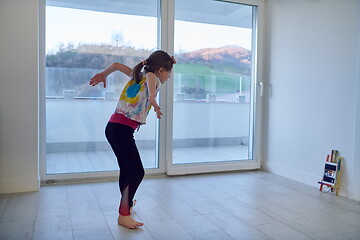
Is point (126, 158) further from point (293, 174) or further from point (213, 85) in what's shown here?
point (293, 174)

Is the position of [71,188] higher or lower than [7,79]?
lower

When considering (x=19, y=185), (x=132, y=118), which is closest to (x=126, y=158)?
(x=132, y=118)

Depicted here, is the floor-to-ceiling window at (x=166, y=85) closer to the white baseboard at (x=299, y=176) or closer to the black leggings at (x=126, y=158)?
the white baseboard at (x=299, y=176)

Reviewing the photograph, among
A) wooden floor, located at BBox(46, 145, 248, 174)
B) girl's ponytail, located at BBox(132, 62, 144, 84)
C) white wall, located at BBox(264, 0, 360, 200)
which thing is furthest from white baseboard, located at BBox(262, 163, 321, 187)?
girl's ponytail, located at BBox(132, 62, 144, 84)

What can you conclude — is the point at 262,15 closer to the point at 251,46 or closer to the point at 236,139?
the point at 251,46

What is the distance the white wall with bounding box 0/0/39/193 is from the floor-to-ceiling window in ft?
0.88

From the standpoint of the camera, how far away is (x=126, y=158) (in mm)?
2119

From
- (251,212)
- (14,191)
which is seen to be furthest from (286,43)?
(14,191)

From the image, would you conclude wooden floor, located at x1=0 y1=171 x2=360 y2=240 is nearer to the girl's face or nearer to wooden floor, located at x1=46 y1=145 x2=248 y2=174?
wooden floor, located at x1=46 y1=145 x2=248 y2=174

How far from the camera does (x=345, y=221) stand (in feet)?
7.39

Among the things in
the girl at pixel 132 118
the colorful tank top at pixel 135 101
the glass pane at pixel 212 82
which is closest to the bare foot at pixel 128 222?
the girl at pixel 132 118

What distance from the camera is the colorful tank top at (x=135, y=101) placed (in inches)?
82.4

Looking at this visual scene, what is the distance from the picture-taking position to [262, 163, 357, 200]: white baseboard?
2867 mm

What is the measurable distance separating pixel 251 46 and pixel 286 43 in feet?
1.57
